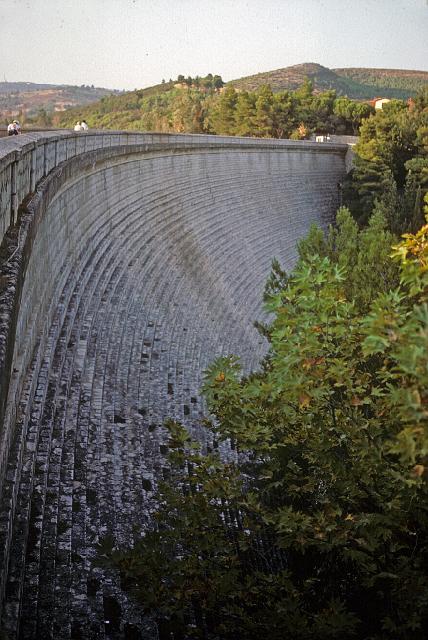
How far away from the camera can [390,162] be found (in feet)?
119

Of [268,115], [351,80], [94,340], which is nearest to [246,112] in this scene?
[268,115]

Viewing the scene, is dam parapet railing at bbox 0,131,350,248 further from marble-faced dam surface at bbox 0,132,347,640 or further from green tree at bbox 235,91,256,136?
green tree at bbox 235,91,256,136

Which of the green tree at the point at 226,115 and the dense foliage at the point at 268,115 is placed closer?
the dense foliage at the point at 268,115

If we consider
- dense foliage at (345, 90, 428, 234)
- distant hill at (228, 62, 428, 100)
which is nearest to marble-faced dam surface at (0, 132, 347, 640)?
dense foliage at (345, 90, 428, 234)

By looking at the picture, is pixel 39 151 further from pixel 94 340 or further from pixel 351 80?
pixel 351 80

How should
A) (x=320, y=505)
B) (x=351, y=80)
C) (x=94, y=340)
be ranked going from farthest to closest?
1. (x=351, y=80)
2. (x=94, y=340)
3. (x=320, y=505)

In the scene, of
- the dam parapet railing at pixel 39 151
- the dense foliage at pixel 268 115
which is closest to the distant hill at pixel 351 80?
the dense foliage at pixel 268 115

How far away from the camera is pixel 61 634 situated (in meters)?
5.48

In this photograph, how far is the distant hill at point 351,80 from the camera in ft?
456

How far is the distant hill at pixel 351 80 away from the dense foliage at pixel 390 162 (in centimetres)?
9608

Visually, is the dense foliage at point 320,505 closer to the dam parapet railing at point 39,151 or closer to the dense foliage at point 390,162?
the dam parapet railing at point 39,151

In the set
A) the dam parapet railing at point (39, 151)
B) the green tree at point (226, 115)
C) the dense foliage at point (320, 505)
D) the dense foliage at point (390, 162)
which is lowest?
the dense foliage at point (320, 505)

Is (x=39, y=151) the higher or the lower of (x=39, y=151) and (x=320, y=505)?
the higher

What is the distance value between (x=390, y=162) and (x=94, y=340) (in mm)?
28843
